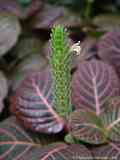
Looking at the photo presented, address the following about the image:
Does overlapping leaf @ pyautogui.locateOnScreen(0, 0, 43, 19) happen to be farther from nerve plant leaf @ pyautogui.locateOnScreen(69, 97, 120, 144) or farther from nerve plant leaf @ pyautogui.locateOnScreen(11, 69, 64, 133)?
nerve plant leaf @ pyautogui.locateOnScreen(69, 97, 120, 144)

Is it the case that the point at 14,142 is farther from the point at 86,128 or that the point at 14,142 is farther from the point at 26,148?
the point at 86,128

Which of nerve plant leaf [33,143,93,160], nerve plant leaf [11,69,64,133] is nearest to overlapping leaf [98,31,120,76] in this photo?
nerve plant leaf [11,69,64,133]

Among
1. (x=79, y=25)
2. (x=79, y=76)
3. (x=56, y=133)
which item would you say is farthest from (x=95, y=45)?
(x=56, y=133)

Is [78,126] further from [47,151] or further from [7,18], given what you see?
[7,18]

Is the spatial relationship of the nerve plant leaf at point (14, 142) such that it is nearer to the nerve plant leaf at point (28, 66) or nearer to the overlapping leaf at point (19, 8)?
the nerve plant leaf at point (28, 66)

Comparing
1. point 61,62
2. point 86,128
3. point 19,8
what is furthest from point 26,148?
point 19,8

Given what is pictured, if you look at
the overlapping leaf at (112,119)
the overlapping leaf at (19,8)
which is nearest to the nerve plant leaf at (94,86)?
the overlapping leaf at (112,119)
